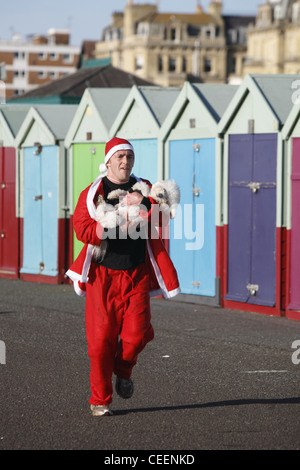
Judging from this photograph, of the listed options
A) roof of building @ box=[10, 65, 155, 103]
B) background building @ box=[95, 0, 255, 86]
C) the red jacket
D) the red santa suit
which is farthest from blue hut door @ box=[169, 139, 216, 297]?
background building @ box=[95, 0, 255, 86]

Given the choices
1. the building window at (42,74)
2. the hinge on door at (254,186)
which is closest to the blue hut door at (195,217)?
the hinge on door at (254,186)

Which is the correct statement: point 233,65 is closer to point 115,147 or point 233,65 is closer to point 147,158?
point 147,158

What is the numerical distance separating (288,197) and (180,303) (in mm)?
2345

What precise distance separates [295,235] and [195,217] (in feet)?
5.69

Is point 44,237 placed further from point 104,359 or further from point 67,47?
point 67,47

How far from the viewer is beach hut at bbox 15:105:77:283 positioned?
15.5m

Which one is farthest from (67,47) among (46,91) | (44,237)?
(44,237)

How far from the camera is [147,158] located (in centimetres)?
1370

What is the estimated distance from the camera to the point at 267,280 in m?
11.8

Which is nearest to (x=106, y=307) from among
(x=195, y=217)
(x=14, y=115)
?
(x=195, y=217)

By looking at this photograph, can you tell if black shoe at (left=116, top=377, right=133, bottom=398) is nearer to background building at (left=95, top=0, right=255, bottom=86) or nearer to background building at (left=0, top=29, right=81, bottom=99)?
background building at (left=95, top=0, right=255, bottom=86)

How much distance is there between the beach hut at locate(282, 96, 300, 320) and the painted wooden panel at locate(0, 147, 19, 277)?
6.08 metres

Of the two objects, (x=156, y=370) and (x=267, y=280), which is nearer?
(x=156, y=370)

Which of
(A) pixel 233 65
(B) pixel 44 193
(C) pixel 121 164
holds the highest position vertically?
(A) pixel 233 65
